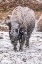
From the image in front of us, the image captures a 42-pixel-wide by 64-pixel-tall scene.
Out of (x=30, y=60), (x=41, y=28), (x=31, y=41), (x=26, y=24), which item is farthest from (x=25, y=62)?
(x=41, y=28)

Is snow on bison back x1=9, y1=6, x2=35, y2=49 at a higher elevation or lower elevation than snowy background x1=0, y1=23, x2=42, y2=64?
higher

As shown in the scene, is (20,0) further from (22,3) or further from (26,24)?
(26,24)

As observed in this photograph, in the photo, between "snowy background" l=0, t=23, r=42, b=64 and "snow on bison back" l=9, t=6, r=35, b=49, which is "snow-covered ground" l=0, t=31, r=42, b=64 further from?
"snow on bison back" l=9, t=6, r=35, b=49

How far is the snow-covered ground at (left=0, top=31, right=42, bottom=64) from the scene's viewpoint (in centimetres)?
1104

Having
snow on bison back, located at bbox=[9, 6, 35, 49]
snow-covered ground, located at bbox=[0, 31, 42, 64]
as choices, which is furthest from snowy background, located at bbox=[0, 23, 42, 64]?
snow on bison back, located at bbox=[9, 6, 35, 49]

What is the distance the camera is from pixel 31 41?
1457cm

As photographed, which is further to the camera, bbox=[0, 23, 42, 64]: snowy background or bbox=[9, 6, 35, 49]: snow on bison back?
bbox=[9, 6, 35, 49]: snow on bison back

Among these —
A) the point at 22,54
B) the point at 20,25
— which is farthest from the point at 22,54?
the point at 20,25

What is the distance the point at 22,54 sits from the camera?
1187 centimetres

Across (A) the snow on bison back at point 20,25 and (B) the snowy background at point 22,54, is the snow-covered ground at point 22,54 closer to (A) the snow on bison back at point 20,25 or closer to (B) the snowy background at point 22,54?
(B) the snowy background at point 22,54

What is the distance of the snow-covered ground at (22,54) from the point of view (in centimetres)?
1104

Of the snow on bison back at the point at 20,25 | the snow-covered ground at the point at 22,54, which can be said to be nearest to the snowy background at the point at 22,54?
the snow-covered ground at the point at 22,54

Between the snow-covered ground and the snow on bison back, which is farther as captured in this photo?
the snow on bison back

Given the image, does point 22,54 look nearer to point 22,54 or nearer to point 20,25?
point 22,54
